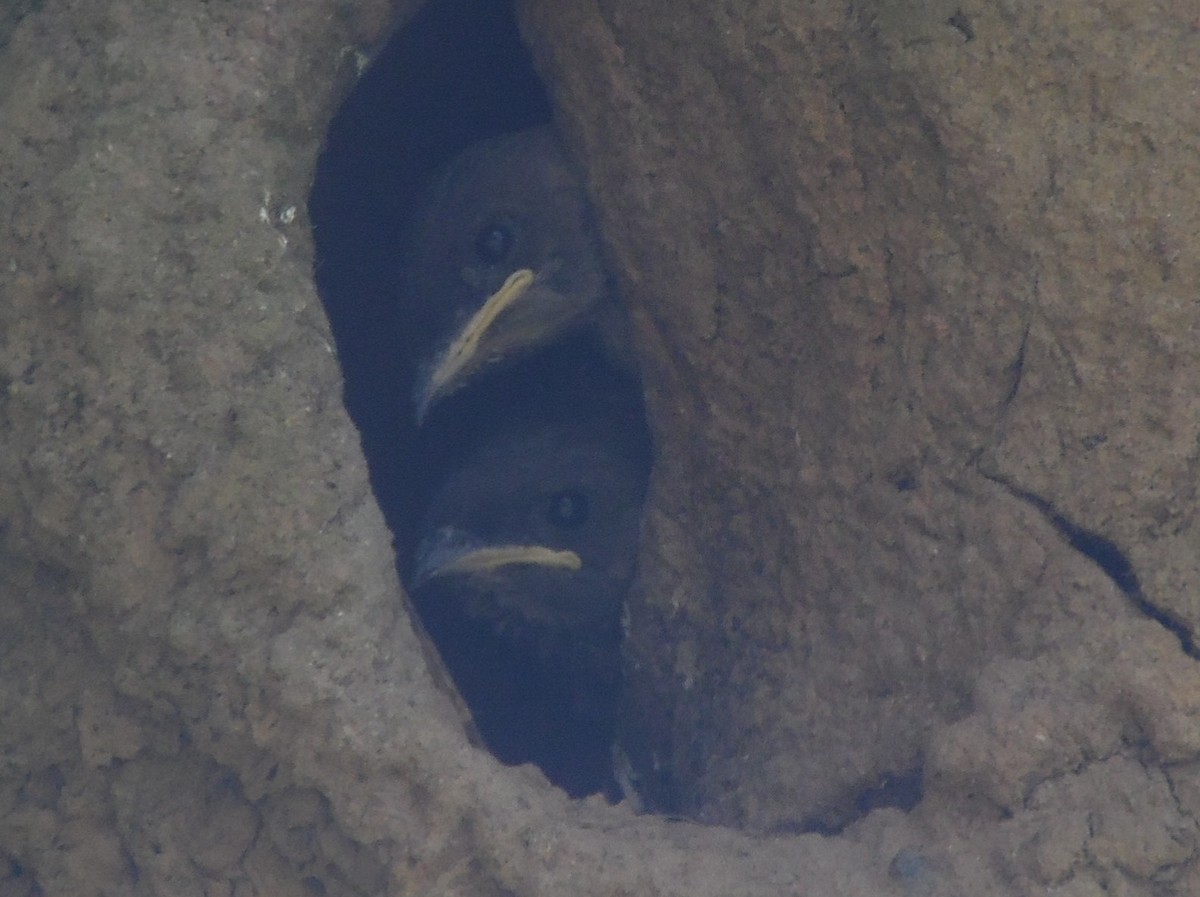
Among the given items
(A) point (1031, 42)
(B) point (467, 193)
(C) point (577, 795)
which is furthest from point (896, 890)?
(B) point (467, 193)

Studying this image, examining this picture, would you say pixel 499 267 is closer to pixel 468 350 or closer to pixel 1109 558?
pixel 468 350

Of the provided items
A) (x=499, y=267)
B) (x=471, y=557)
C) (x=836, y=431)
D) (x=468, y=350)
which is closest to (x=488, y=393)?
(x=499, y=267)

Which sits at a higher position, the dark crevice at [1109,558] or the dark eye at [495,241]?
the dark eye at [495,241]

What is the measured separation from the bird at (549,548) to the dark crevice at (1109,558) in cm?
175

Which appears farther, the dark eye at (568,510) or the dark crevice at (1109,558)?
the dark eye at (568,510)

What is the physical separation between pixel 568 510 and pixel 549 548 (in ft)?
0.77

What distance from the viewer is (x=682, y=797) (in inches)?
145

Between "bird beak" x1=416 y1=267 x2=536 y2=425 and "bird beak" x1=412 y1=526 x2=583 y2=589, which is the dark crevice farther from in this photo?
"bird beak" x1=416 y1=267 x2=536 y2=425

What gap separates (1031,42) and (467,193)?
7.93ft

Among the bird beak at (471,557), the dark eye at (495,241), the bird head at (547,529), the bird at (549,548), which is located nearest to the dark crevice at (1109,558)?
the bird beak at (471,557)

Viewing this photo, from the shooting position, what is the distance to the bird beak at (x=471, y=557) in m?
3.70

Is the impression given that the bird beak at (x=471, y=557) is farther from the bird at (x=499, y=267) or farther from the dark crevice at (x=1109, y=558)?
the dark crevice at (x=1109, y=558)

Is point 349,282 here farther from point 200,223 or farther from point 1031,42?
point 1031,42

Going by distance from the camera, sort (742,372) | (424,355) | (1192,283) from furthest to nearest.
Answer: (424,355), (742,372), (1192,283)
